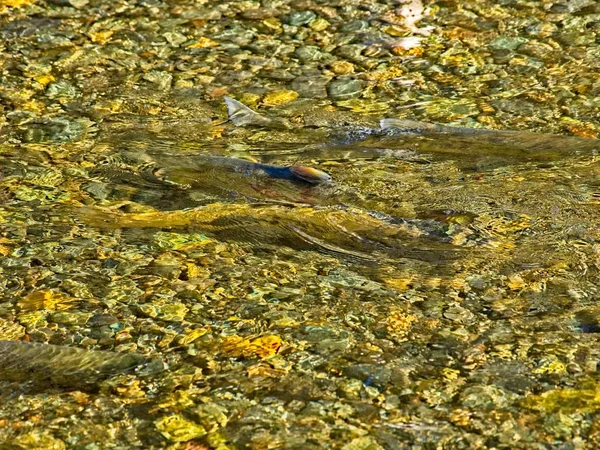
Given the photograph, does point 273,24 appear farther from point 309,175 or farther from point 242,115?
point 309,175

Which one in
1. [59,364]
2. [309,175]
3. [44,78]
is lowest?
[44,78]

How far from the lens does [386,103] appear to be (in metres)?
6.05

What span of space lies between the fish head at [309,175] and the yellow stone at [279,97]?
1.18 metres

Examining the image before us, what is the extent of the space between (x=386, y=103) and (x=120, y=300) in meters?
2.50

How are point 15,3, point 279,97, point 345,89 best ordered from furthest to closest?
point 15,3 < point 345,89 < point 279,97

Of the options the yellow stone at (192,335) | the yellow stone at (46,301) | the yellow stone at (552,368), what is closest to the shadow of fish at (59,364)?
the yellow stone at (192,335)

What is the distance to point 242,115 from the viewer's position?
5.84m

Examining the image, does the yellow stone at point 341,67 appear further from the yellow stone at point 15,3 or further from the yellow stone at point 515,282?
the yellow stone at point 515,282

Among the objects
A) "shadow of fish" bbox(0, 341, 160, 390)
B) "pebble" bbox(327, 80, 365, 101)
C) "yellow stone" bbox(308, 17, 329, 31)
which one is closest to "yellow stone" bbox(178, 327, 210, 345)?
"shadow of fish" bbox(0, 341, 160, 390)

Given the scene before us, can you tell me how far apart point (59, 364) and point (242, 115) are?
250 centimetres

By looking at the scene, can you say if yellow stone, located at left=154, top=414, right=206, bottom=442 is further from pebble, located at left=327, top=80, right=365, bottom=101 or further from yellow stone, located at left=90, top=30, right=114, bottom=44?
yellow stone, located at left=90, top=30, right=114, bottom=44

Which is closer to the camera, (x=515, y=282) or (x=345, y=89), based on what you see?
(x=515, y=282)

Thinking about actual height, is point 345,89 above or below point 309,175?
below

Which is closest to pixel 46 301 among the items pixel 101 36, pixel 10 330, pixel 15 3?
pixel 10 330
